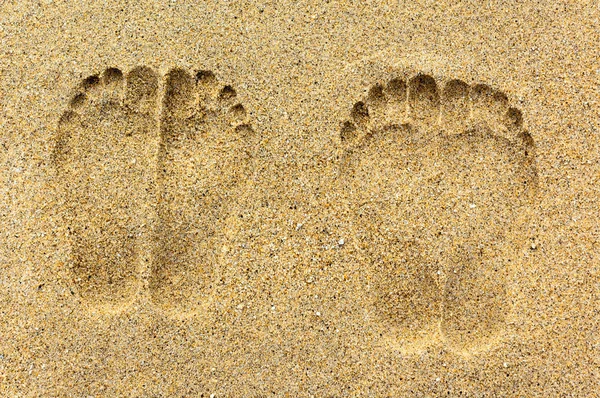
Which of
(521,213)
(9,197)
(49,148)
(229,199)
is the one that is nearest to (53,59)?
(49,148)

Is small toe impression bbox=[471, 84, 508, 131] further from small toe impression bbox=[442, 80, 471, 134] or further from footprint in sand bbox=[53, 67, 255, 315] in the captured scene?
footprint in sand bbox=[53, 67, 255, 315]

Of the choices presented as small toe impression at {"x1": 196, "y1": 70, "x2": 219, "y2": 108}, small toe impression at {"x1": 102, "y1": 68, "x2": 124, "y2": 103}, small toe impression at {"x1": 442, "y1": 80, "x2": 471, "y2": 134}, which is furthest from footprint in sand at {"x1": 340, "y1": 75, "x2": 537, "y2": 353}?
small toe impression at {"x1": 102, "y1": 68, "x2": 124, "y2": 103}

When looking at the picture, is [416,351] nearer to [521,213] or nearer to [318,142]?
[521,213]

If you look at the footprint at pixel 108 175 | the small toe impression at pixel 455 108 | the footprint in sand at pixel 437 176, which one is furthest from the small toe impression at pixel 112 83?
the small toe impression at pixel 455 108

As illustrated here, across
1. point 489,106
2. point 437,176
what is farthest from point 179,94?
point 489,106

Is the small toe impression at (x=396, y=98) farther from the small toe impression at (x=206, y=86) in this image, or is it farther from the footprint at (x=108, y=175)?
the footprint at (x=108, y=175)

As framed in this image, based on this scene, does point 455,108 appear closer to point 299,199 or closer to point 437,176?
point 437,176

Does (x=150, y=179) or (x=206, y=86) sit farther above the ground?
(x=206, y=86)
